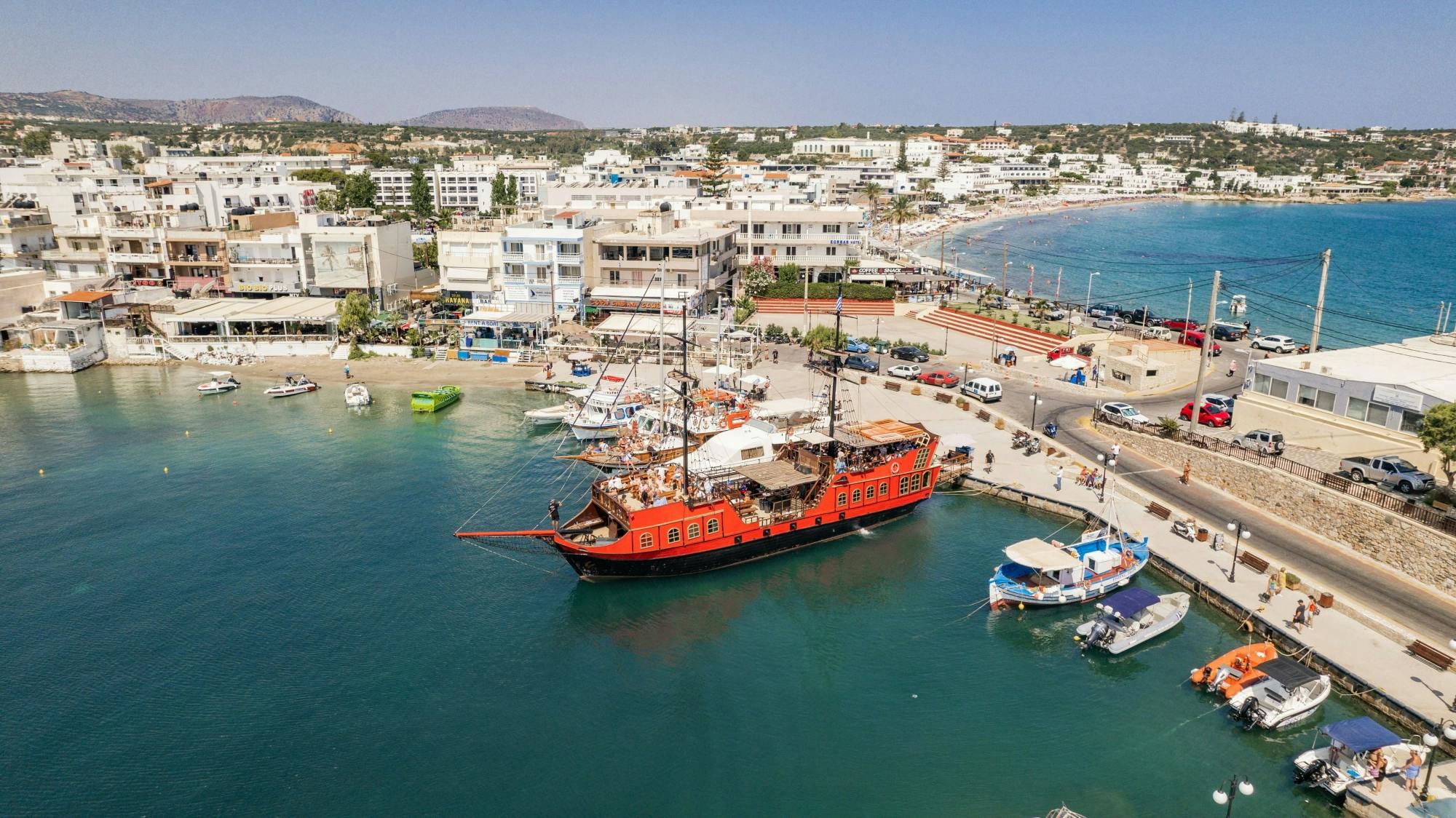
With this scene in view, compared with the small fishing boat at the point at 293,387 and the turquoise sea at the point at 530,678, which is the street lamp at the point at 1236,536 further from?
the small fishing boat at the point at 293,387

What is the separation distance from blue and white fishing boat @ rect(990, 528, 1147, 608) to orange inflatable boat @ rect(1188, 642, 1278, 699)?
18.2 ft

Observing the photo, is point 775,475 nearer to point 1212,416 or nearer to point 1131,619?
point 1131,619

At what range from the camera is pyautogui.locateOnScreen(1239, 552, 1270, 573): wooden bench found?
31672 mm

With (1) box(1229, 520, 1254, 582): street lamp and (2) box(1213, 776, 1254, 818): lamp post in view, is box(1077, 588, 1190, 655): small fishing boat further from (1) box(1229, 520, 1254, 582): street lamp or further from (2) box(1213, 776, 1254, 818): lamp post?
Answer: (2) box(1213, 776, 1254, 818): lamp post

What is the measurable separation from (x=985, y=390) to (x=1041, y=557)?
2175cm

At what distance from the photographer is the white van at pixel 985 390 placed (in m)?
52.6

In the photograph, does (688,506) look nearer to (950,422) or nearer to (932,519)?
(932,519)

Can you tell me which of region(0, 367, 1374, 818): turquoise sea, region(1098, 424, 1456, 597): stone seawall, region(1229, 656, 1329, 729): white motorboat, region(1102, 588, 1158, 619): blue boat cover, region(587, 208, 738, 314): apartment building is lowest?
region(0, 367, 1374, 818): turquoise sea

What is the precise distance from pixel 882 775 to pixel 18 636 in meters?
32.6

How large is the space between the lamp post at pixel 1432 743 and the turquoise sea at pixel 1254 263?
49259 mm

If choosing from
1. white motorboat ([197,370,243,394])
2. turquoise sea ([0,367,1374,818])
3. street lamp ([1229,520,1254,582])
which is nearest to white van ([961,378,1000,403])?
turquoise sea ([0,367,1374,818])

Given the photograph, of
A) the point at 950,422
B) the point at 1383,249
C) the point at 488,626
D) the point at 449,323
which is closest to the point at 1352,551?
the point at 950,422

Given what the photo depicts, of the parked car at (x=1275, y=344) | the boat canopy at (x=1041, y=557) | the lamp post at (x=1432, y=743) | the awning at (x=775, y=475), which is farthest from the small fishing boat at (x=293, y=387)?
the parked car at (x=1275, y=344)

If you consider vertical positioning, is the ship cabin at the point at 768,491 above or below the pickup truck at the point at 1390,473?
below
